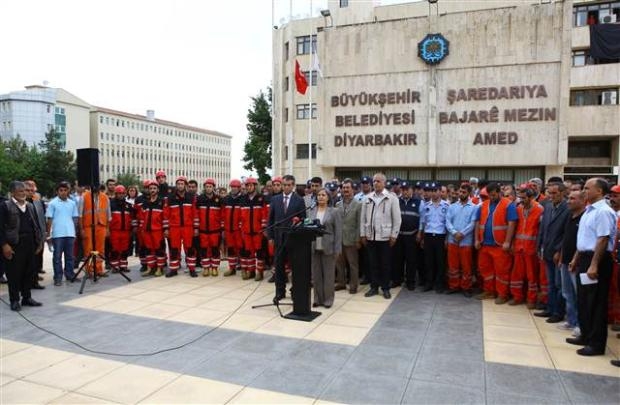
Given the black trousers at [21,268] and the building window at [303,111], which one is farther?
the building window at [303,111]

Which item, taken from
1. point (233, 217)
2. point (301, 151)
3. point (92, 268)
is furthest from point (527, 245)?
point (301, 151)

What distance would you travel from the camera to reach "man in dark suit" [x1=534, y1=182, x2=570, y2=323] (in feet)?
18.6

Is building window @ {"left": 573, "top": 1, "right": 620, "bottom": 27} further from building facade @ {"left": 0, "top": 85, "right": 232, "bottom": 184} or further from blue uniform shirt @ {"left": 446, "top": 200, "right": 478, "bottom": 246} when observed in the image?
building facade @ {"left": 0, "top": 85, "right": 232, "bottom": 184}

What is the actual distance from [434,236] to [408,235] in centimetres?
47

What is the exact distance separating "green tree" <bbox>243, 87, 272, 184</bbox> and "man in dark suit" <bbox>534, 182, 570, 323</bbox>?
35521 millimetres

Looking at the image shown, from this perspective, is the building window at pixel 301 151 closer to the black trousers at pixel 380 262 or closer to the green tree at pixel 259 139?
the green tree at pixel 259 139

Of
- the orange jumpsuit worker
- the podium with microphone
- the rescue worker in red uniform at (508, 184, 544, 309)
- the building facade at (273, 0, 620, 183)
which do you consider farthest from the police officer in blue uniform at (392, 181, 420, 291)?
the building facade at (273, 0, 620, 183)

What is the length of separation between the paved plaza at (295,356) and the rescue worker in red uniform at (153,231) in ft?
6.98

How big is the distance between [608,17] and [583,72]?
13.8ft

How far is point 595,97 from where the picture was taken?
2930 cm

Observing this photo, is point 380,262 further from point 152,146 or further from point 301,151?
point 152,146

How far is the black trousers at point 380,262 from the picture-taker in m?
7.38

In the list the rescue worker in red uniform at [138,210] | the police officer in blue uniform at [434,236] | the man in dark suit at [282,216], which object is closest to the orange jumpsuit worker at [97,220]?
the rescue worker in red uniform at [138,210]

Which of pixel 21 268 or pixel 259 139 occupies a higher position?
pixel 259 139
